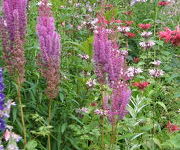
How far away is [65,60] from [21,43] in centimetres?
150

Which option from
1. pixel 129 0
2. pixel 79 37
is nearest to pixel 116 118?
pixel 79 37

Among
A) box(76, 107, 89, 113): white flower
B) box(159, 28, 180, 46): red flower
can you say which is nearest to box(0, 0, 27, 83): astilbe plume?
box(76, 107, 89, 113): white flower

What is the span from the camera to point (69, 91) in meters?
3.80

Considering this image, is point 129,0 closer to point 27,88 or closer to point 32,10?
point 32,10

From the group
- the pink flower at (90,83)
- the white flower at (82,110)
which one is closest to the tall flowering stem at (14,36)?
the white flower at (82,110)

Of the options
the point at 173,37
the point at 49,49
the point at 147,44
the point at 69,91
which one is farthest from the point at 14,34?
the point at 147,44

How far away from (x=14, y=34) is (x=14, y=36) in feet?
0.05

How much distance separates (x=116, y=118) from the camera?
2.93 metres

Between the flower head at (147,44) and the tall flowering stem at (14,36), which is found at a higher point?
the tall flowering stem at (14,36)

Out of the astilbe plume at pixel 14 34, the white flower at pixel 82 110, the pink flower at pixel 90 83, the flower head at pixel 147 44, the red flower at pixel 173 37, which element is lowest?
the white flower at pixel 82 110

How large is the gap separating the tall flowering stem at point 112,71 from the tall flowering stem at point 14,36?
510 millimetres

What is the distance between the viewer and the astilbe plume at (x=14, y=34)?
9.28 feet

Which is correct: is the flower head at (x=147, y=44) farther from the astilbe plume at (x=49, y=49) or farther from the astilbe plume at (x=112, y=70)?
the astilbe plume at (x=49, y=49)

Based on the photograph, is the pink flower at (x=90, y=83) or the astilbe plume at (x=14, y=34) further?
the pink flower at (x=90, y=83)
